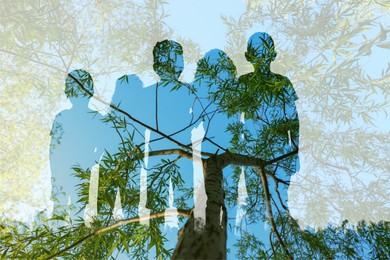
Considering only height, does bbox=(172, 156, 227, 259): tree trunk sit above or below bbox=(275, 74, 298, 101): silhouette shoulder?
below

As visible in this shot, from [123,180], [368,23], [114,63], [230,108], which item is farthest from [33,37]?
[368,23]

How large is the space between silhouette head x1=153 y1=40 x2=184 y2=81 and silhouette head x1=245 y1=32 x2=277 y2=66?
617 mm

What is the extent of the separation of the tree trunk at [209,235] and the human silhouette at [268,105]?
112 centimetres

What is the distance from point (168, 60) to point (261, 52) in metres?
0.81

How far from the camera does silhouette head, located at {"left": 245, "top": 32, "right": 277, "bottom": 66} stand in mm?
2336

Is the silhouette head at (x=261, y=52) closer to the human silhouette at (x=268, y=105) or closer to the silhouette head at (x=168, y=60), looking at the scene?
the human silhouette at (x=268, y=105)

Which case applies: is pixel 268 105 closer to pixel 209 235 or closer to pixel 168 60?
pixel 168 60

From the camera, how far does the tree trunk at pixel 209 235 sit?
3.22 ft

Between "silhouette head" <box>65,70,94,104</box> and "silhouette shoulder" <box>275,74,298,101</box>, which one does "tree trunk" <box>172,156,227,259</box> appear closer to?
"silhouette shoulder" <box>275,74,298,101</box>

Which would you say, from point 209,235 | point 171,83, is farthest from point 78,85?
point 209,235

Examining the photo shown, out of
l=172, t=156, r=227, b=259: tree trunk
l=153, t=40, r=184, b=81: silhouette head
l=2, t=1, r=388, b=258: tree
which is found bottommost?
l=172, t=156, r=227, b=259: tree trunk

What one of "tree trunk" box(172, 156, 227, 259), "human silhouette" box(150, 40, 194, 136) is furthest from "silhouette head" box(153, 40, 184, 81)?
"tree trunk" box(172, 156, 227, 259)

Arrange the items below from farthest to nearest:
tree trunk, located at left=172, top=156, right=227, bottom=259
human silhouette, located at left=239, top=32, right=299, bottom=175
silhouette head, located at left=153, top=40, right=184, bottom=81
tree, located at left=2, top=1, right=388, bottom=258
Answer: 1. silhouette head, located at left=153, top=40, right=184, bottom=81
2. human silhouette, located at left=239, top=32, right=299, bottom=175
3. tree, located at left=2, top=1, right=388, bottom=258
4. tree trunk, located at left=172, top=156, right=227, bottom=259

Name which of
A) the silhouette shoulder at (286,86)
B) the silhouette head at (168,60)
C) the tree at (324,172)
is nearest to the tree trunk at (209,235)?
the tree at (324,172)
